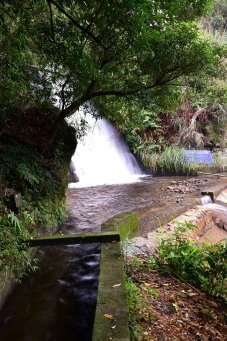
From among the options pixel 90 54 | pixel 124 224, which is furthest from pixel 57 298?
pixel 90 54

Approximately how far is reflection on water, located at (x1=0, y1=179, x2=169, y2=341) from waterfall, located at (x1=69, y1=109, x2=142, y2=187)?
18.1ft

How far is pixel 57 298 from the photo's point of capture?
417 cm

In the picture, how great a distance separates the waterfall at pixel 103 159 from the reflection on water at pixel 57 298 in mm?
5515

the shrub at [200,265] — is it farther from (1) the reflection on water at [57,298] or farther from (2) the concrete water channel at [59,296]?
(1) the reflection on water at [57,298]

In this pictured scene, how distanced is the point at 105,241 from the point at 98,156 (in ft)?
27.7

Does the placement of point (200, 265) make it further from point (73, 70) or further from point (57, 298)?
point (73, 70)

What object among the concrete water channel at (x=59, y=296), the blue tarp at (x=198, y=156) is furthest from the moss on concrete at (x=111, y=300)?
the blue tarp at (x=198, y=156)

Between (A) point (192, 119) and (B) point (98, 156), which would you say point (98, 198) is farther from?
(A) point (192, 119)

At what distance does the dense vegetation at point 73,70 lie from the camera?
441 cm

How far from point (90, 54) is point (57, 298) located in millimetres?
4050

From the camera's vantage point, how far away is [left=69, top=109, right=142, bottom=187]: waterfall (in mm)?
12141

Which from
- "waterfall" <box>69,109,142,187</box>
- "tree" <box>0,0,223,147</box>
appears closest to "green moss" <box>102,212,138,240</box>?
"tree" <box>0,0,223,147</box>

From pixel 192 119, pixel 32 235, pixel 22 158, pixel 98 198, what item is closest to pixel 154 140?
pixel 192 119

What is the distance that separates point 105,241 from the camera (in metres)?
4.95
